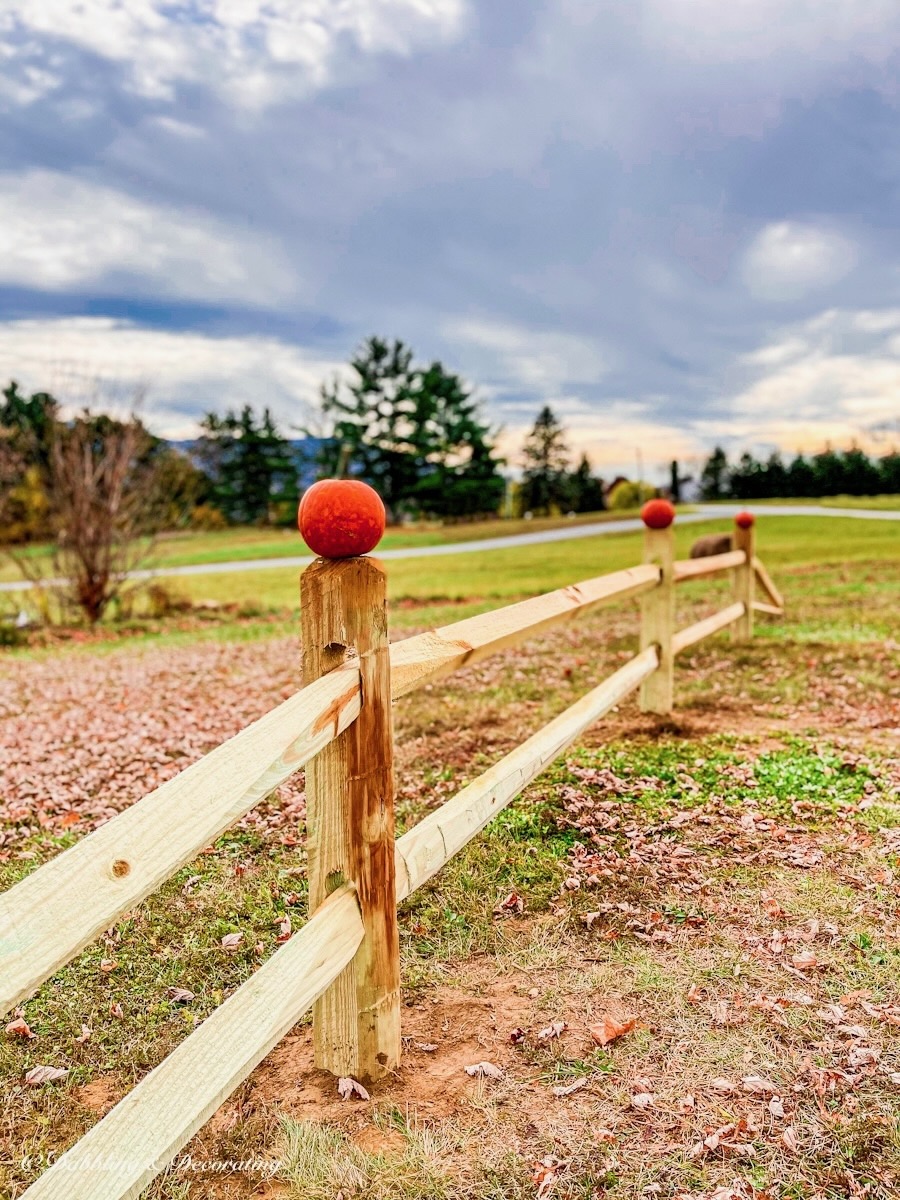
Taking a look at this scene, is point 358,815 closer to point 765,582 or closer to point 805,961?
point 805,961

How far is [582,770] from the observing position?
4840mm

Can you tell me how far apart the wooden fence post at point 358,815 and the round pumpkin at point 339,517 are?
6 cm

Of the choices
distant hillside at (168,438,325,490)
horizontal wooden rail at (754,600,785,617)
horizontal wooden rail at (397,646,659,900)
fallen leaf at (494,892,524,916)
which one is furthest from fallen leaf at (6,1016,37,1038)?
distant hillside at (168,438,325,490)

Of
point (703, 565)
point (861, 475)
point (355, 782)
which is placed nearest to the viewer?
point (355, 782)

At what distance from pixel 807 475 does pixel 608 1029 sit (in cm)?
5968

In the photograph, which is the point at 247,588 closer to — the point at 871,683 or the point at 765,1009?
the point at 871,683

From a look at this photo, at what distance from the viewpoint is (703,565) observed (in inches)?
268

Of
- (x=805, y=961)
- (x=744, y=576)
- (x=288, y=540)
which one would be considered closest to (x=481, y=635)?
(x=805, y=961)

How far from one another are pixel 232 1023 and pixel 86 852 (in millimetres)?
662

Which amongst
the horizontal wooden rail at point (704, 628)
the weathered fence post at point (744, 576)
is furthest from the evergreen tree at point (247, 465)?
the horizontal wooden rail at point (704, 628)

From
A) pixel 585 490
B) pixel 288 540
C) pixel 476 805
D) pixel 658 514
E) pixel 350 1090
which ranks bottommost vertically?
pixel 350 1090

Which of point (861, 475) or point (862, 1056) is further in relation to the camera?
point (861, 475)

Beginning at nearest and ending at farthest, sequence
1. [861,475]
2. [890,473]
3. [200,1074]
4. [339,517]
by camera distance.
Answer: [200,1074]
[339,517]
[890,473]
[861,475]

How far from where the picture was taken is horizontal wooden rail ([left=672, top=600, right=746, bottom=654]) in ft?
20.5
